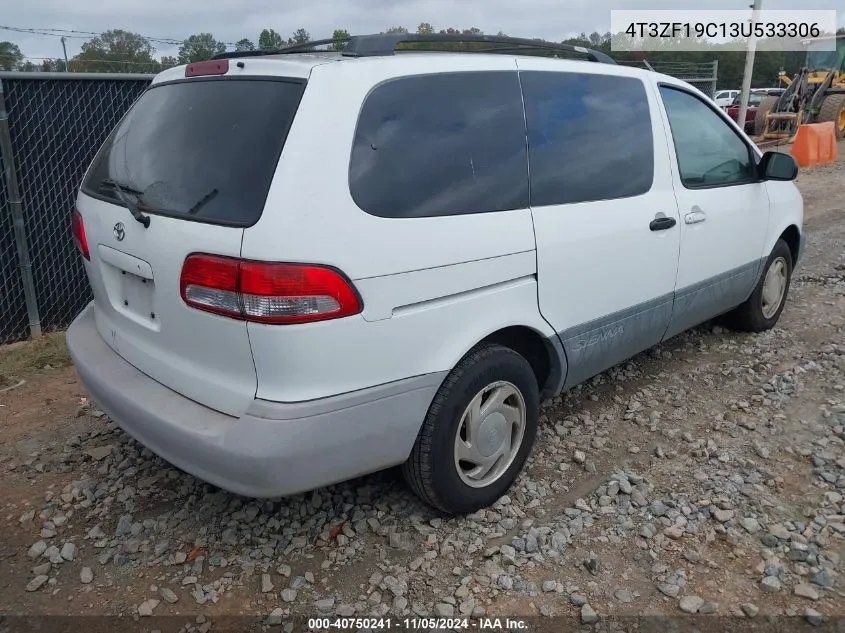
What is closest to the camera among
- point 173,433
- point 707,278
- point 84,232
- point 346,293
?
point 346,293

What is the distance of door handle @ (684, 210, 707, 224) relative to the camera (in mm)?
3857

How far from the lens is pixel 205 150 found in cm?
255

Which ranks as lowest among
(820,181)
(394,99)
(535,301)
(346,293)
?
(820,181)

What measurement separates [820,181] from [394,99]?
12.4 m

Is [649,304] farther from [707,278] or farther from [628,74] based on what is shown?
[628,74]

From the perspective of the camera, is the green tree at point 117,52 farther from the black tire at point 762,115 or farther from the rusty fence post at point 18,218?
the black tire at point 762,115

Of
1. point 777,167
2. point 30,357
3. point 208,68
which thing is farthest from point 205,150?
point 777,167

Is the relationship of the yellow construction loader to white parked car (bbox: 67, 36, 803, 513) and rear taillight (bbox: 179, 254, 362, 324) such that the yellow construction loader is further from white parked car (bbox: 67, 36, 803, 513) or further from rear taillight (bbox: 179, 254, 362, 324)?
rear taillight (bbox: 179, 254, 362, 324)

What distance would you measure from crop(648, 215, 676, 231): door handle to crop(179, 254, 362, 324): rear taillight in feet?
6.29

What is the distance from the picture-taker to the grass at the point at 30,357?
4711 millimetres

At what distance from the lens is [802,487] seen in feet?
10.4

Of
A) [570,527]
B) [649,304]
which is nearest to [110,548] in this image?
[570,527]

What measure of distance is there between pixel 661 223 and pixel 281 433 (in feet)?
7.67

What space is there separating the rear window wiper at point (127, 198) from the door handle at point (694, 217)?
2.78 metres
